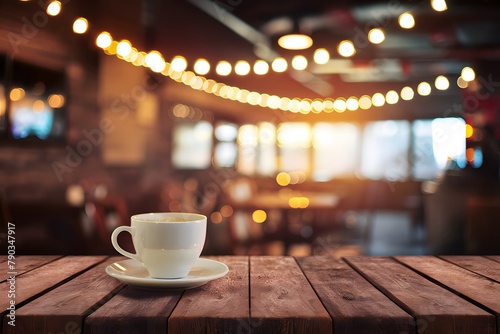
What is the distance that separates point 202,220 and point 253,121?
37.5 ft

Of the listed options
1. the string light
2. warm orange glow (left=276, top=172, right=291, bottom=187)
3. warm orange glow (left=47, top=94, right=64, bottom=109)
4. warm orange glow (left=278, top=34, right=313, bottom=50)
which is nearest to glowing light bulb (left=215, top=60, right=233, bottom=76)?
the string light

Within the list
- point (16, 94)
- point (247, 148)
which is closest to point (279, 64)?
point (16, 94)

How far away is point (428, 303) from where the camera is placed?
0.83 meters

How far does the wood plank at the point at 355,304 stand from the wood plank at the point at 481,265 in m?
0.28

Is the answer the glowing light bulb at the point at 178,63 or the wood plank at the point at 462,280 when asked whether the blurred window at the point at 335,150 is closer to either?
the glowing light bulb at the point at 178,63

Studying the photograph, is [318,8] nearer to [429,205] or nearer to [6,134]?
[429,205]

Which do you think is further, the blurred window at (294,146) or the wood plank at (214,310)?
the blurred window at (294,146)

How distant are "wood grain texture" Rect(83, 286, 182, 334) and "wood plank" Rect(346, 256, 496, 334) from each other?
15.0 inches

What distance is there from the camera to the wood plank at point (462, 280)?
2.81 ft

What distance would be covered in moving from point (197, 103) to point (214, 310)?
9.17m

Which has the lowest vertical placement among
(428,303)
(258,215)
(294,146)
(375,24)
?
(258,215)

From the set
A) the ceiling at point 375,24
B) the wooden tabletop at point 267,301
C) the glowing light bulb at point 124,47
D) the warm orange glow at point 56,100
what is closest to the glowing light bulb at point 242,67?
the ceiling at point 375,24

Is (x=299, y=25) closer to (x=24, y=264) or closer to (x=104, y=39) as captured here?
(x=104, y=39)

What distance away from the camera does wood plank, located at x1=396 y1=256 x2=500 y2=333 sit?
0.85 m
